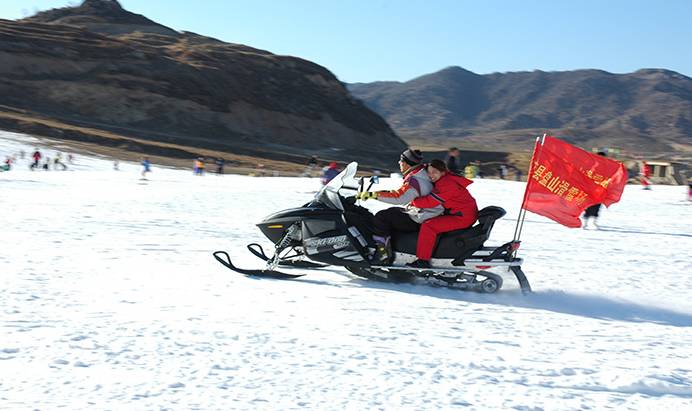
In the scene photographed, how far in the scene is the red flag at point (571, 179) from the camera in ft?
27.0

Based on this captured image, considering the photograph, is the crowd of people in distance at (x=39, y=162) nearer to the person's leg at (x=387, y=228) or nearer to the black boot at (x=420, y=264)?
the person's leg at (x=387, y=228)

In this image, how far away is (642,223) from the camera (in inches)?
734

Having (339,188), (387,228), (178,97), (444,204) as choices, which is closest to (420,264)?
(387,228)

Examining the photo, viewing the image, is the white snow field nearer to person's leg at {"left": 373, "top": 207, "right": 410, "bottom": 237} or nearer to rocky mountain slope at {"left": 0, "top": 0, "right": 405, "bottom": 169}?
person's leg at {"left": 373, "top": 207, "right": 410, "bottom": 237}

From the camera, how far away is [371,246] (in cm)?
813

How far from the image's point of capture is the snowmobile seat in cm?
795

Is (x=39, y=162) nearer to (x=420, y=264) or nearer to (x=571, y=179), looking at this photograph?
(x=420, y=264)

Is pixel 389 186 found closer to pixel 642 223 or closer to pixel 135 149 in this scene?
pixel 642 223

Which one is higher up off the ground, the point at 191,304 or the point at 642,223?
the point at 642,223

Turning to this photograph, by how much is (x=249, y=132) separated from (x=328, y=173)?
71.0 m

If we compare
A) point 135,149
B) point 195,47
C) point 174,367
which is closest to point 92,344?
point 174,367

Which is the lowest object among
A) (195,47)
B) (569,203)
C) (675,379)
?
(675,379)

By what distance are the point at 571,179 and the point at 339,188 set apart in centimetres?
271

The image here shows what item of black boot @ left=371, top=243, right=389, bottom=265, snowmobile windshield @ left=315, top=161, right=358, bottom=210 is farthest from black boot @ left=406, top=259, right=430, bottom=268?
snowmobile windshield @ left=315, top=161, right=358, bottom=210
